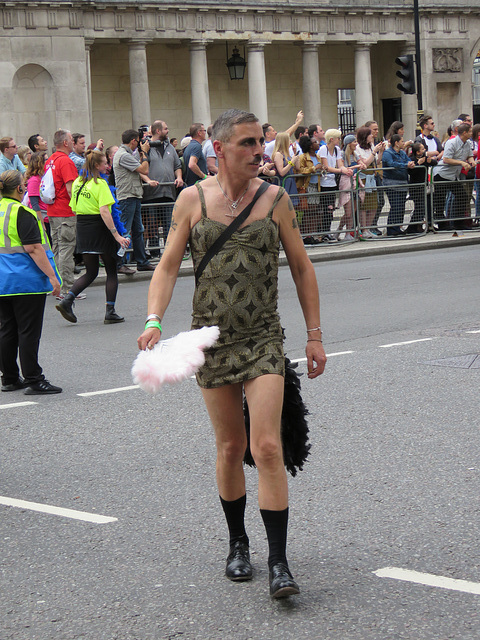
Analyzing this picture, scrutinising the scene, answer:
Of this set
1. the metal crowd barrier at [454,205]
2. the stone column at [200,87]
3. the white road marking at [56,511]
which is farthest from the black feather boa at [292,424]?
the stone column at [200,87]

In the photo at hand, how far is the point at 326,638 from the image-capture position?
3.74 metres

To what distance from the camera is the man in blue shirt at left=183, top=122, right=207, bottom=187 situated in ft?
57.9

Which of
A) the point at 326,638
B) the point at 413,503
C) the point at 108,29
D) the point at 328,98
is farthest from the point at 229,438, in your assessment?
the point at 328,98

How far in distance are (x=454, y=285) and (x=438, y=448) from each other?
7.71m

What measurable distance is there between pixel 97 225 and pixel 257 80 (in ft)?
96.0

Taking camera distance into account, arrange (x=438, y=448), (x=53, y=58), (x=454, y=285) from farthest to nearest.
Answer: (x=53, y=58)
(x=454, y=285)
(x=438, y=448)

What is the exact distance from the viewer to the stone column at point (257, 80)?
39438 mm

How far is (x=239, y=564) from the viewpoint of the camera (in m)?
4.33

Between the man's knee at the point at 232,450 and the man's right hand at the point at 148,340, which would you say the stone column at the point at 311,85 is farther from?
the man's right hand at the point at 148,340

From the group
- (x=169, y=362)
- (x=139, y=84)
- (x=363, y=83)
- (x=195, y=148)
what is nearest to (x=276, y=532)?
(x=169, y=362)

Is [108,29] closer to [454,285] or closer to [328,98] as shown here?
[328,98]

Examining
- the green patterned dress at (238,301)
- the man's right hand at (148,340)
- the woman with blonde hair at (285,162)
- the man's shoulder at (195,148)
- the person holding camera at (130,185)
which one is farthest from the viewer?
the woman with blonde hair at (285,162)

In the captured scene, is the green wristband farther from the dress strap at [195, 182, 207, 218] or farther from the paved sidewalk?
the paved sidewalk

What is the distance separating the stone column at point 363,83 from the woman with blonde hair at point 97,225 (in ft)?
105
